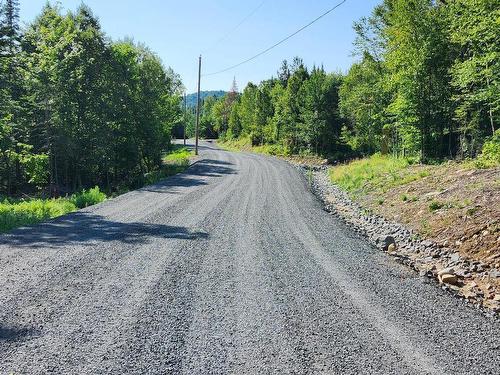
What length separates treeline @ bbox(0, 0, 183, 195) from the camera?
24.3 metres

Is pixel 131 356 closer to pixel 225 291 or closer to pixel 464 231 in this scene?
pixel 225 291

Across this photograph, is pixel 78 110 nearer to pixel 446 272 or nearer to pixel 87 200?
pixel 87 200

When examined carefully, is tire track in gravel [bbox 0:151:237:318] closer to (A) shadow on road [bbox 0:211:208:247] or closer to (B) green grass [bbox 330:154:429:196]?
(A) shadow on road [bbox 0:211:208:247]

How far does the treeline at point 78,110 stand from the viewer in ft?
79.9

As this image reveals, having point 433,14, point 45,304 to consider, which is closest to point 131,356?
point 45,304

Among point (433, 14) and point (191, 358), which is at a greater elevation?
point (433, 14)

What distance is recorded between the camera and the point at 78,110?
26.2m

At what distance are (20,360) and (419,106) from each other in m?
21.0

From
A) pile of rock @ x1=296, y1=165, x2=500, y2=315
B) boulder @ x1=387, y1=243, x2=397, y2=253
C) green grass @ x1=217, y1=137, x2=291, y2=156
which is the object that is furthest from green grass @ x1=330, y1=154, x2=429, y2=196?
green grass @ x1=217, y1=137, x2=291, y2=156

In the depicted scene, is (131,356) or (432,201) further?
Result: (432,201)

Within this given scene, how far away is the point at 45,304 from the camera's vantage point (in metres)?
5.14

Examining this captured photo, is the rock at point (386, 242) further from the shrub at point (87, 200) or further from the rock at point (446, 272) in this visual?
the shrub at point (87, 200)

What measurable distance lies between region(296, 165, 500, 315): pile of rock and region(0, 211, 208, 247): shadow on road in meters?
4.54

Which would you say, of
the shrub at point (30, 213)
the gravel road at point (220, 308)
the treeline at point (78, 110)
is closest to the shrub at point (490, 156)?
the gravel road at point (220, 308)
